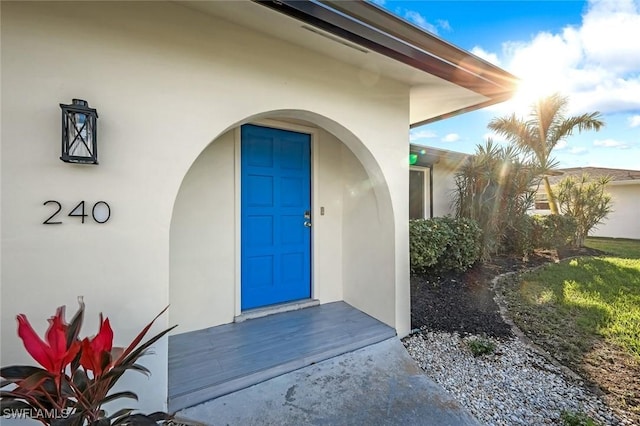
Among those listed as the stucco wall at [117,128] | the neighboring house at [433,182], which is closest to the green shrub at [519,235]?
the neighboring house at [433,182]

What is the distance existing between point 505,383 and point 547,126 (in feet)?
33.9

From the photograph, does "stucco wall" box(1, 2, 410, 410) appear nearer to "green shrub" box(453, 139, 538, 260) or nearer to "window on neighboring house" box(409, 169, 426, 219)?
"window on neighboring house" box(409, 169, 426, 219)

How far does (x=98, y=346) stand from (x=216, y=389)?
1245 mm

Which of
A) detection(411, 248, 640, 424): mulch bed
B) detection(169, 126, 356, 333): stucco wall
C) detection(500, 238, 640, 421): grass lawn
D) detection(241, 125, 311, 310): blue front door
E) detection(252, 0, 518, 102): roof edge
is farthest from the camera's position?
detection(241, 125, 311, 310): blue front door

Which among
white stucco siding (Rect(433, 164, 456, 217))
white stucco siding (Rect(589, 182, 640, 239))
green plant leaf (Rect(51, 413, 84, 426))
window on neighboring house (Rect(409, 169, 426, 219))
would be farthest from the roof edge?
white stucco siding (Rect(589, 182, 640, 239))

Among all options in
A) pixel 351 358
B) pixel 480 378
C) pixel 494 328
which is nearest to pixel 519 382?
pixel 480 378

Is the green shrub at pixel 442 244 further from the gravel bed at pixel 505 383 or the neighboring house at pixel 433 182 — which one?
the gravel bed at pixel 505 383

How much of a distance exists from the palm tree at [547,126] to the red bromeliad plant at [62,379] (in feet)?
38.2

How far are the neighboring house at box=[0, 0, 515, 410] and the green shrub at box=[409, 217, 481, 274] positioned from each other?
1.30 metres

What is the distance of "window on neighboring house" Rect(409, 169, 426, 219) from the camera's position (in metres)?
6.69

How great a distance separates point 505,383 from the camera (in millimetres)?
2572

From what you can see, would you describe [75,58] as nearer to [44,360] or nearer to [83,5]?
[83,5]

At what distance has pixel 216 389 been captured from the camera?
230cm

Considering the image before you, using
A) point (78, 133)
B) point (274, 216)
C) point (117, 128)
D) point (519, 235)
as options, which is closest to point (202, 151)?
A: point (117, 128)
